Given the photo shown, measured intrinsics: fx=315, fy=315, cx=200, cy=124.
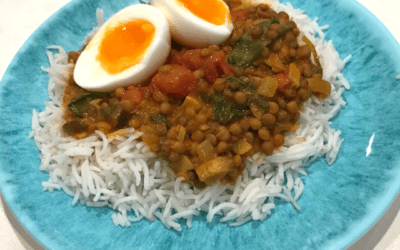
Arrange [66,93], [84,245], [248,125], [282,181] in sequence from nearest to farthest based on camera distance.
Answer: [84,245] → [248,125] → [282,181] → [66,93]

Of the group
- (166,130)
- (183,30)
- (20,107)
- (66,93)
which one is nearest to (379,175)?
(166,130)

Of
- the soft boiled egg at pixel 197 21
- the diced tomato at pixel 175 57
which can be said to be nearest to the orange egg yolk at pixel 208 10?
the soft boiled egg at pixel 197 21

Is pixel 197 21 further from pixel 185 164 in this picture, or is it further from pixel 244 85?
pixel 185 164

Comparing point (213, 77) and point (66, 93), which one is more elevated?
point (213, 77)

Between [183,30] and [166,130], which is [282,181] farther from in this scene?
[183,30]

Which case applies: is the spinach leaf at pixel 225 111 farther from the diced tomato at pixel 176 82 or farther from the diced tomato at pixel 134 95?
the diced tomato at pixel 134 95
